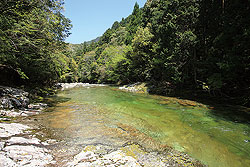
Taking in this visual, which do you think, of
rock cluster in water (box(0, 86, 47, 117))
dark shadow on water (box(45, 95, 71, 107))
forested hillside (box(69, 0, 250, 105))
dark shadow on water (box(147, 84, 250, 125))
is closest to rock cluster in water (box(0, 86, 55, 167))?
rock cluster in water (box(0, 86, 47, 117))

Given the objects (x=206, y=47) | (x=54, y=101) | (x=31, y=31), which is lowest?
(x=54, y=101)

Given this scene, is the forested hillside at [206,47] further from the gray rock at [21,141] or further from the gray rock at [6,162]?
the gray rock at [6,162]

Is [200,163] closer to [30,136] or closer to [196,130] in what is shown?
[196,130]

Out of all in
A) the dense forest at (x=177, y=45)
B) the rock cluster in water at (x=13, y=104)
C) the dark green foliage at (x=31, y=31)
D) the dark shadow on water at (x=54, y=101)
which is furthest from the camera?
the dark shadow on water at (x=54, y=101)

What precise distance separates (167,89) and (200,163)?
1459 cm

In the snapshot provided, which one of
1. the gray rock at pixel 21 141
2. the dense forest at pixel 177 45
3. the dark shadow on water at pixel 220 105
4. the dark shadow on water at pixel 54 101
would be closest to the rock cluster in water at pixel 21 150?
the gray rock at pixel 21 141

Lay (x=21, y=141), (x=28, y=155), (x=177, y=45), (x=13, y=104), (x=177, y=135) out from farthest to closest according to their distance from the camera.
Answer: (x=177, y=45), (x=13, y=104), (x=177, y=135), (x=21, y=141), (x=28, y=155)

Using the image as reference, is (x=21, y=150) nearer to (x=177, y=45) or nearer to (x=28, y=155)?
(x=28, y=155)

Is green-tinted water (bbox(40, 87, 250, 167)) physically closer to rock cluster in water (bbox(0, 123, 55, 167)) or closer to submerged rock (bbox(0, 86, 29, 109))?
rock cluster in water (bbox(0, 123, 55, 167))

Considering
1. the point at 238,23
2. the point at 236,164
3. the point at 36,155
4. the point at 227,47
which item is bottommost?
the point at 236,164

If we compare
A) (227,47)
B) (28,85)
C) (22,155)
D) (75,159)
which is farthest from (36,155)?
(227,47)

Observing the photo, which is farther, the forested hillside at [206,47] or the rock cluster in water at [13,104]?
the forested hillside at [206,47]

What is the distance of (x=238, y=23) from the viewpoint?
29.9ft

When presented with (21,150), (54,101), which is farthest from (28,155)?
(54,101)
